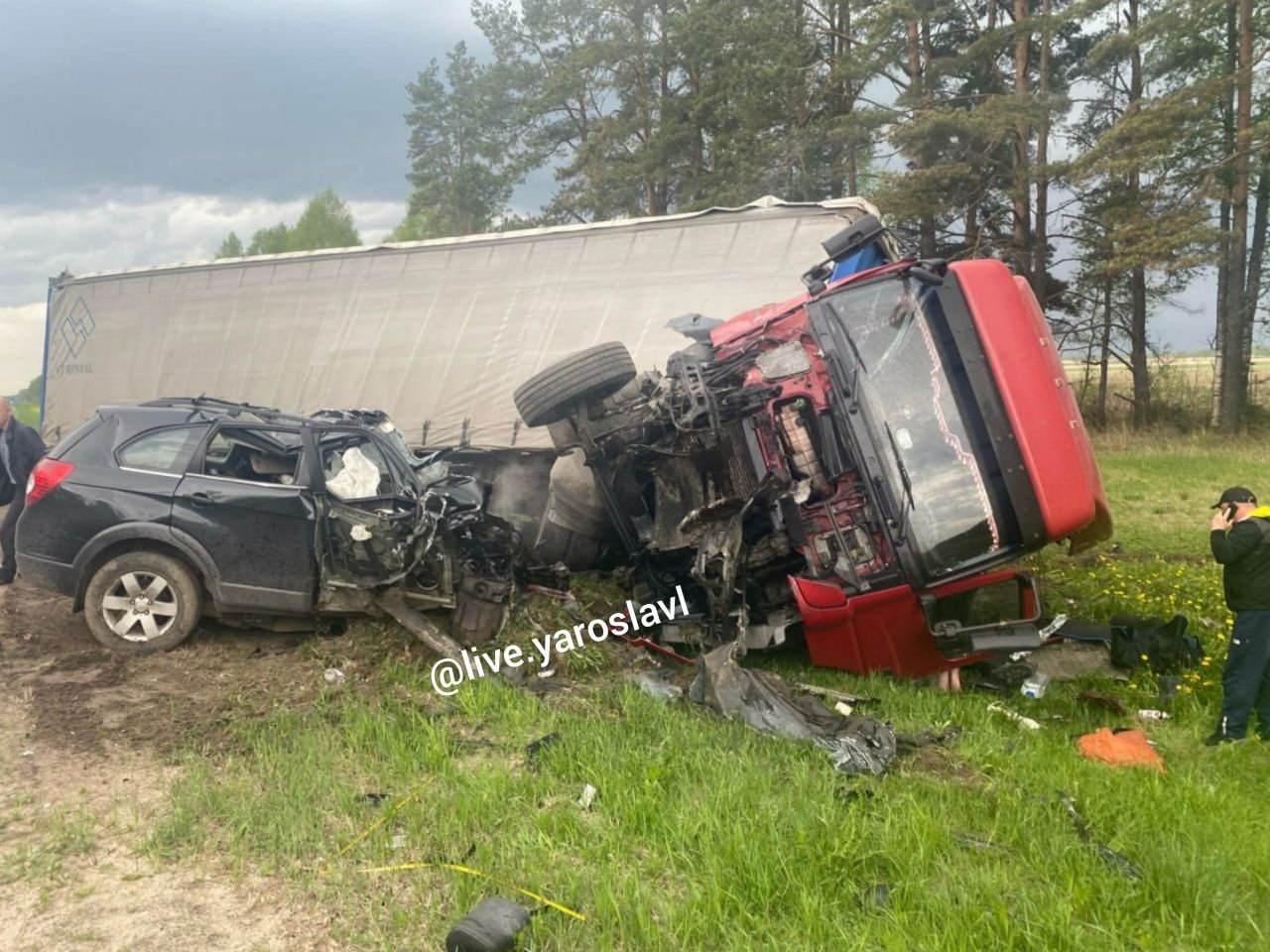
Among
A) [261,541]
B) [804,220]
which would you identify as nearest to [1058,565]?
[804,220]

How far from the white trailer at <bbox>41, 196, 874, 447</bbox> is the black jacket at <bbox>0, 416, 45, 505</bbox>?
3579 mm

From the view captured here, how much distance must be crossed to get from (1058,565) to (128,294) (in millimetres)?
11504

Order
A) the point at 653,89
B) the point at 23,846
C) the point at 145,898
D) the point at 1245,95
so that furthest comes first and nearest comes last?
1. the point at 653,89
2. the point at 1245,95
3. the point at 23,846
4. the point at 145,898

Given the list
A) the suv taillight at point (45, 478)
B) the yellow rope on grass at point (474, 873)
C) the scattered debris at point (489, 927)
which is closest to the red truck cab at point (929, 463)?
the yellow rope on grass at point (474, 873)

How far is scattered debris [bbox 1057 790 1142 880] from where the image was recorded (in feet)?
9.02

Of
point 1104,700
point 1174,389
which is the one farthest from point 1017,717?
point 1174,389

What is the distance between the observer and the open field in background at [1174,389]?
17422 mm

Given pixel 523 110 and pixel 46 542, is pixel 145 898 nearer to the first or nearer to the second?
pixel 46 542

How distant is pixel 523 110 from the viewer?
25.1m

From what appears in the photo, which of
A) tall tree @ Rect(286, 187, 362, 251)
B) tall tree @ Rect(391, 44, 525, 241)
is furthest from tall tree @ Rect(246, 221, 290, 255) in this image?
tall tree @ Rect(391, 44, 525, 241)

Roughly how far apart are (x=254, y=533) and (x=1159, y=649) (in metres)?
5.13

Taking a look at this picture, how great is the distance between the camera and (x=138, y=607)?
16.0 ft

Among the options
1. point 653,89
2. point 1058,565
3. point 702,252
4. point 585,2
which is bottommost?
point 1058,565

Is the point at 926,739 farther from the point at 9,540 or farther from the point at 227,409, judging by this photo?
the point at 9,540
